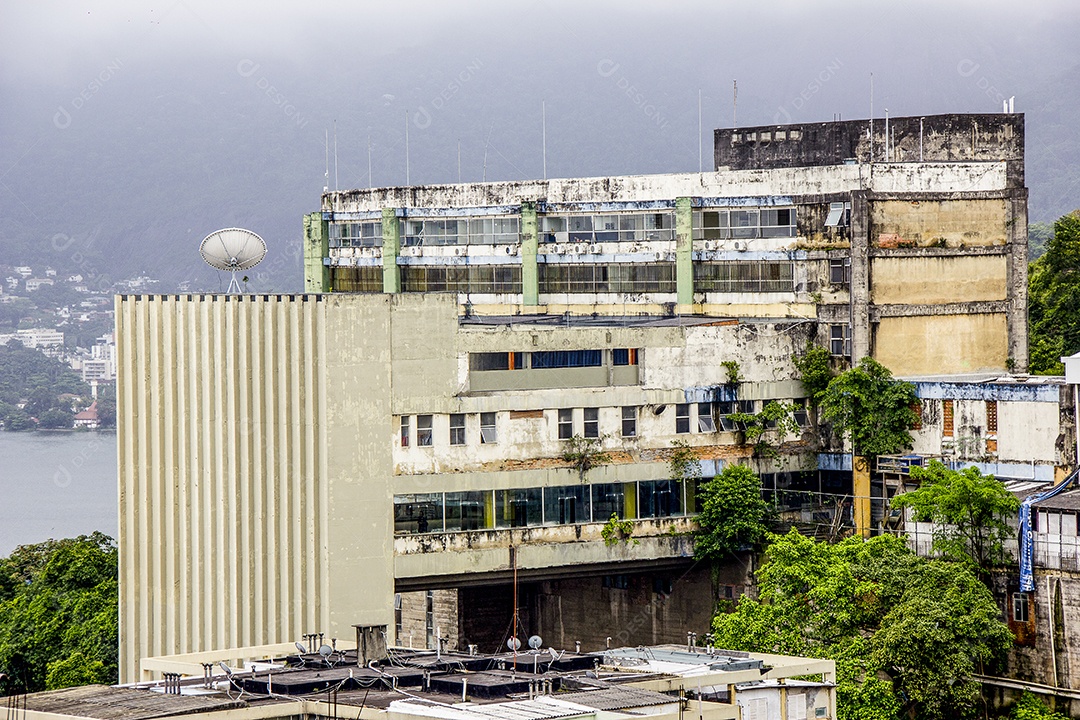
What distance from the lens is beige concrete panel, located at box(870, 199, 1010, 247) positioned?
6275 centimetres

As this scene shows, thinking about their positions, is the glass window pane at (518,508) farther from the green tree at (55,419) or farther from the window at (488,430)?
the green tree at (55,419)

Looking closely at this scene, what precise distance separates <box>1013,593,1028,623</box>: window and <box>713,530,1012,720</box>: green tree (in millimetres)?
1011

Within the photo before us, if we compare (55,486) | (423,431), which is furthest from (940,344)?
(55,486)

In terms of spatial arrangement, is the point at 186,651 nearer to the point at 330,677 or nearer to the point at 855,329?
the point at 330,677

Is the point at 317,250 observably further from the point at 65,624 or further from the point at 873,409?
the point at 873,409

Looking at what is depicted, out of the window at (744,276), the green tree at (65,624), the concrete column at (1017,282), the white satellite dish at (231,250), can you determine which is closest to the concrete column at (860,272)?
the window at (744,276)

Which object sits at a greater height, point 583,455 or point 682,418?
point 682,418

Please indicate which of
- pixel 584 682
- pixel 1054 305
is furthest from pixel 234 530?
pixel 1054 305

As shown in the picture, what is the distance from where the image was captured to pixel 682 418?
192 ft

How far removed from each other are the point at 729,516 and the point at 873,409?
5.83m

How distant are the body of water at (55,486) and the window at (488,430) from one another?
69911mm

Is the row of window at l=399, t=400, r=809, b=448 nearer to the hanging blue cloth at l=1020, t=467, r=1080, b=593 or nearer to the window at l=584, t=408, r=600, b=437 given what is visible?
the window at l=584, t=408, r=600, b=437

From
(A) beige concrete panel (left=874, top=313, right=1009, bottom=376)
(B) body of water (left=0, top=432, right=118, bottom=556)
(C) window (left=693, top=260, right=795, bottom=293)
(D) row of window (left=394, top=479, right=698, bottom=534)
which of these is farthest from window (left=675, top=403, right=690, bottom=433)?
(B) body of water (left=0, top=432, right=118, bottom=556)

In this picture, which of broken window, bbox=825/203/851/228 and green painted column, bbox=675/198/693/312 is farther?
green painted column, bbox=675/198/693/312
